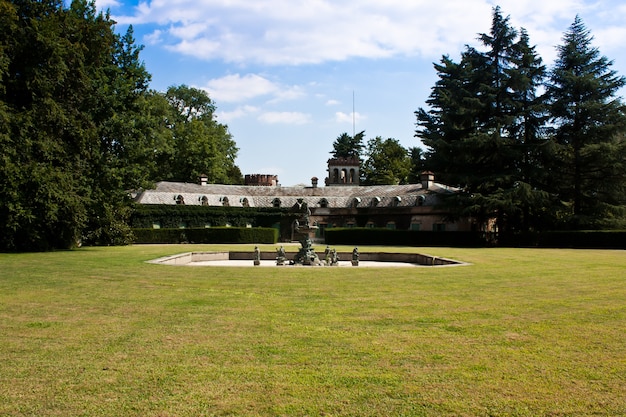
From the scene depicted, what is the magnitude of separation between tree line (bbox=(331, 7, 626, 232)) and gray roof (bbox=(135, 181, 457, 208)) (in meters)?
5.71

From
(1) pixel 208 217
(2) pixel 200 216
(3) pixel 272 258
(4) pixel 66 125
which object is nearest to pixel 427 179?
(1) pixel 208 217

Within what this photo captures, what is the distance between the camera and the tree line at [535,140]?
3719 cm

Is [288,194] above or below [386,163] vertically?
below

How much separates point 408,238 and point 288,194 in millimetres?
16031

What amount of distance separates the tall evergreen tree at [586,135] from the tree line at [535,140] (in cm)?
7

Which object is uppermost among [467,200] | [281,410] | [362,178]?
[362,178]

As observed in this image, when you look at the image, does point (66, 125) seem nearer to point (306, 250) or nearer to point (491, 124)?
point (306, 250)

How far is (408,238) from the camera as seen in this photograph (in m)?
39.4

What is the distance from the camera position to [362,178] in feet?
226

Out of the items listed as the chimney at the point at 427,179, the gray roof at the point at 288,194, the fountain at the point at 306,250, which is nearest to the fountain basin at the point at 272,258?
the fountain at the point at 306,250

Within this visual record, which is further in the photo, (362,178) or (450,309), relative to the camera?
(362,178)

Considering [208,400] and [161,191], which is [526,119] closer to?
[161,191]

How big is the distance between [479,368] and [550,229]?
37.1 meters

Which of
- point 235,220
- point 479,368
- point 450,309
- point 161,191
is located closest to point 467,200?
point 235,220
